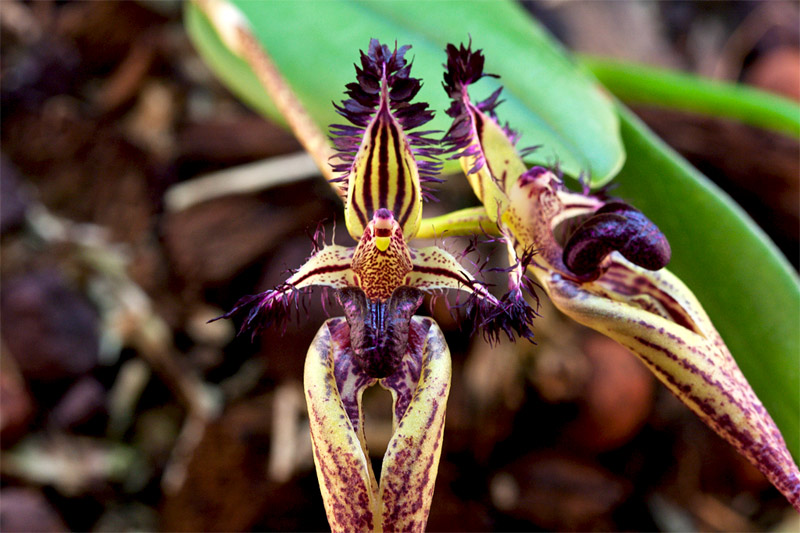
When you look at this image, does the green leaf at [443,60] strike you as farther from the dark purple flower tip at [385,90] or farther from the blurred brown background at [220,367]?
the blurred brown background at [220,367]

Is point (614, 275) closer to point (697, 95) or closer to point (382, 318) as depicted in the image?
point (382, 318)

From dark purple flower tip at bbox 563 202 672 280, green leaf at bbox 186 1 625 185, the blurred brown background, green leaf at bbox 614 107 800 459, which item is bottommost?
the blurred brown background

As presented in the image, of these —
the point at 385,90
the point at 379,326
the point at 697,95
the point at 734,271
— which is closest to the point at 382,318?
the point at 379,326

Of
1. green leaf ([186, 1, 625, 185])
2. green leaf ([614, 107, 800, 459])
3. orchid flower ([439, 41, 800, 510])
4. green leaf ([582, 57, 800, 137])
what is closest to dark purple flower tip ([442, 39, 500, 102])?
orchid flower ([439, 41, 800, 510])

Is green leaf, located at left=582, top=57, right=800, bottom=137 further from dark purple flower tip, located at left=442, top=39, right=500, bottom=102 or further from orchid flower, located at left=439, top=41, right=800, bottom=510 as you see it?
dark purple flower tip, located at left=442, top=39, right=500, bottom=102

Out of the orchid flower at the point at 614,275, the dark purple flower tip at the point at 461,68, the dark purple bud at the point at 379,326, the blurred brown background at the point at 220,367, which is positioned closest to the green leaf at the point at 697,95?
the blurred brown background at the point at 220,367

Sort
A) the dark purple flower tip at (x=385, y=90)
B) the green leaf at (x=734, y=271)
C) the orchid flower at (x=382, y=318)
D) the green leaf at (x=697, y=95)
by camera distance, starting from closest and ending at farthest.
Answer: the orchid flower at (x=382, y=318) < the dark purple flower tip at (x=385, y=90) < the green leaf at (x=734, y=271) < the green leaf at (x=697, y=95)
